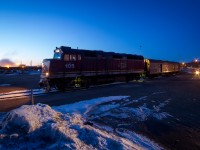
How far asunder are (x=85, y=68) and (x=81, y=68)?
76 centimetres

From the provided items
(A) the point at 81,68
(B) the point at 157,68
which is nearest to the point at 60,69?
(A) the point at 81,68

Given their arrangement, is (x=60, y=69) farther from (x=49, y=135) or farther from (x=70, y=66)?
(x=49, y=135)

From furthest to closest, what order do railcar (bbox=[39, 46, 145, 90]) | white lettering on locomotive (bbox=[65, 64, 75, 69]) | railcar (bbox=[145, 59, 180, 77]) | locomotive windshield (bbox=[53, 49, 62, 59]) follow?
railcar (bbox=[145, 59, 180, 77])
white lettering on locomotive (bbox=[65, 64, 75, 69])
locomotive windshield (bbox=[53, 49, 62, 59])
railcar (bbox=[39, 46, 145, 90])

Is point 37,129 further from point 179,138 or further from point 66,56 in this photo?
Answer: point 66,56

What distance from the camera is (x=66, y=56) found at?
25.6 meters

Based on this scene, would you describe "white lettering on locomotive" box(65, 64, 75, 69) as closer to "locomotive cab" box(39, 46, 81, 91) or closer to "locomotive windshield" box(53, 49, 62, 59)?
"locomotive cab" box(39, 46, 81, 91)

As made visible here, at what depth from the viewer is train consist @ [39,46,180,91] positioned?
80.0 ft

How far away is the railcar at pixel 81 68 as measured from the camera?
957 inches

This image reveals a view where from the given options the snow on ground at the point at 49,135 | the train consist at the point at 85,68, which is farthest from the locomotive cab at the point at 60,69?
the snow on ground at the point at 49,135

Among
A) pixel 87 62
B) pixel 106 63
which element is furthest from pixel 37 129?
pixel 106 63

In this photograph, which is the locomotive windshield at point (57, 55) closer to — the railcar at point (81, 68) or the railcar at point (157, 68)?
the railcar at point (81, 68)

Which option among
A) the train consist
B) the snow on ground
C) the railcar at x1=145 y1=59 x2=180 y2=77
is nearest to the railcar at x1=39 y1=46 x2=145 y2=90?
the train consist

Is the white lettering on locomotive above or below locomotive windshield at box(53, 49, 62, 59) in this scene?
below

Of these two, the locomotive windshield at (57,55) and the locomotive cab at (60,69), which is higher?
the locomotive windshield at (57,55)
